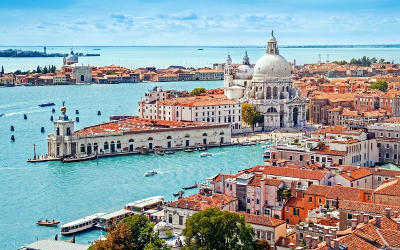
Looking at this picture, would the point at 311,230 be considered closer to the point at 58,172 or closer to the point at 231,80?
the point at 58,172

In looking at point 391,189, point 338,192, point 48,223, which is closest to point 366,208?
point 391,189

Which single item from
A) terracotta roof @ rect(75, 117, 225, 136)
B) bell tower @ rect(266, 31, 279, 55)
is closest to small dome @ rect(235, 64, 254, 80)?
bell tower @ rect(266, 31, 279, 55)

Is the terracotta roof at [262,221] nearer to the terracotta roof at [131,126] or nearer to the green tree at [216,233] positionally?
the green tree at [216,233]

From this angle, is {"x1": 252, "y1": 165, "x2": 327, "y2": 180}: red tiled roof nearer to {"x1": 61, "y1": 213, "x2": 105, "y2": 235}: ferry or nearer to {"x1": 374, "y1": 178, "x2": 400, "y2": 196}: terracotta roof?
{"x1": 374, "y1": 178, "x2": 400, "y2": 196}: terracotta roof

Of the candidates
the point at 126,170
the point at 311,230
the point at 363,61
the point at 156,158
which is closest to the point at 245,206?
the point at 311,230

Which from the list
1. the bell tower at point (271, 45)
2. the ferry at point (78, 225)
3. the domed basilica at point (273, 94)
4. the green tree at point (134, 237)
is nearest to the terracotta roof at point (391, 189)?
the green tree at point (134, 237)

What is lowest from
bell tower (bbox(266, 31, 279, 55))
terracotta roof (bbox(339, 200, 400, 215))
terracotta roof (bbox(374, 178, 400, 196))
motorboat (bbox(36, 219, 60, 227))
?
motorboat (bbox(36, 219, 60, 227))

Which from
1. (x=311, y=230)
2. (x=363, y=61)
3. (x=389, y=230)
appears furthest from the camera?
(x=363, y=61)
